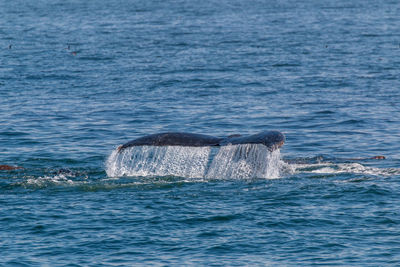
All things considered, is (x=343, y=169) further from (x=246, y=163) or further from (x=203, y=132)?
(x=203, y=132)

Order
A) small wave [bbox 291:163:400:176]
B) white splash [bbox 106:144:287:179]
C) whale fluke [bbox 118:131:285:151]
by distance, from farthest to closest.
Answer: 1. small wave [bbox 291:163:400:176]
2. white splash [bbox 106:144:287:179]
3. whale fluke [bbox 118:131:285:151]

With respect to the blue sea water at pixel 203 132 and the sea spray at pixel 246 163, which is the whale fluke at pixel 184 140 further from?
the blue sea water at pixel 203 132

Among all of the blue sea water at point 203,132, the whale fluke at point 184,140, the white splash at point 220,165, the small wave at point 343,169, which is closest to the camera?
the blue sea water at point 203,132

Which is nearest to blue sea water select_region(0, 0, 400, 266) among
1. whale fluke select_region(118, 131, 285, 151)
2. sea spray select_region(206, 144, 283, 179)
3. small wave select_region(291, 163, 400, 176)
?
small wave select_region(291, 163, 400, 176)

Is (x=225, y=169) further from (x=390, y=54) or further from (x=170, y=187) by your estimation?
(x=390, y=54)

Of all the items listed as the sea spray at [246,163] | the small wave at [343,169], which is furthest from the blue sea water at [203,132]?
the sea spray at [246,163]

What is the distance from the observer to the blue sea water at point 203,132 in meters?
14.4

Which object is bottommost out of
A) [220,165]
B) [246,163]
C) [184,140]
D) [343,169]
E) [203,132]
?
[343,169]

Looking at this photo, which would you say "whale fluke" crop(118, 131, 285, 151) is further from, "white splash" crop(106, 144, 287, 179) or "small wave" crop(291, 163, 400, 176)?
"small wave" crop(291, 163, 400, 176)

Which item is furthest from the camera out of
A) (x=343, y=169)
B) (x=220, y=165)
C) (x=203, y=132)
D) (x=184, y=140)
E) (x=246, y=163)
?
(x=203, y=132)

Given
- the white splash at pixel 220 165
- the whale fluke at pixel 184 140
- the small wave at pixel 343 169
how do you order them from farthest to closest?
the small wave at pixel 343 169 < the white splash at pixel 220 165 < the whale fluke at pixel 184 140

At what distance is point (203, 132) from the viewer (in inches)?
1011

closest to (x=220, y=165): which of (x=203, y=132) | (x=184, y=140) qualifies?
(x=184, y=140)

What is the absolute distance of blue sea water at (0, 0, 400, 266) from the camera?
1440 cm
